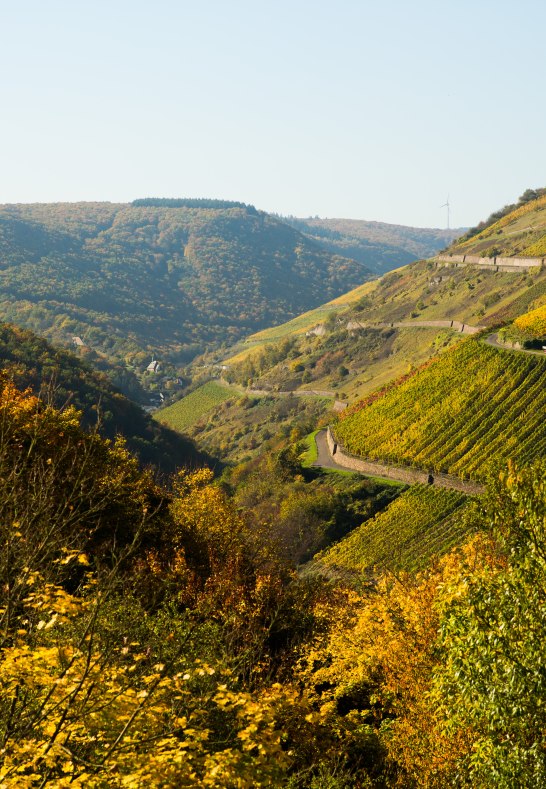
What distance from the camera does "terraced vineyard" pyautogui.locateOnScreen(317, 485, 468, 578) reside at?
60281mm

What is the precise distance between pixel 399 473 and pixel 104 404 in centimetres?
4457

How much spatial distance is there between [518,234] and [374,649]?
142293 millimetres

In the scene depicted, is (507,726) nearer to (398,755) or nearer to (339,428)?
(398,755)

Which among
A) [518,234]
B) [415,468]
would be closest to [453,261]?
[518,234]

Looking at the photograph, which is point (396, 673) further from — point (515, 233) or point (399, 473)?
point (515, 233)

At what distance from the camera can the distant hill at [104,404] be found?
101325mm

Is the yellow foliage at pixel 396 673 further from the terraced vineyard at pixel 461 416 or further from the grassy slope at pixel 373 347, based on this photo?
the grassy slope at pixel 373 347

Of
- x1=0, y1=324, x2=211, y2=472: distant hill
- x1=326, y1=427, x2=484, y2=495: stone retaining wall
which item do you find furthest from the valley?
x1=0, y1=324, x2=211, y2=472: distant hill

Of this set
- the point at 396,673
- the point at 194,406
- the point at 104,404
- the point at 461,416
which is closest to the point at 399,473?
the point at 461,416

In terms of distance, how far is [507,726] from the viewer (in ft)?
55.6

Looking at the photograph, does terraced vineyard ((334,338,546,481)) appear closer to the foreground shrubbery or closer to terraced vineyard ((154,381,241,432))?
the foreground shrubbery

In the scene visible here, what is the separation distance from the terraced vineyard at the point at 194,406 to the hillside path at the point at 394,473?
78.5 metres

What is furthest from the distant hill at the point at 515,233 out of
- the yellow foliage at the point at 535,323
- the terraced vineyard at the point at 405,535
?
the terraced vineyard at the point at 405,535

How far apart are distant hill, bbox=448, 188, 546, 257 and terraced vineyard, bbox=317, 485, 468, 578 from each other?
72491mm
